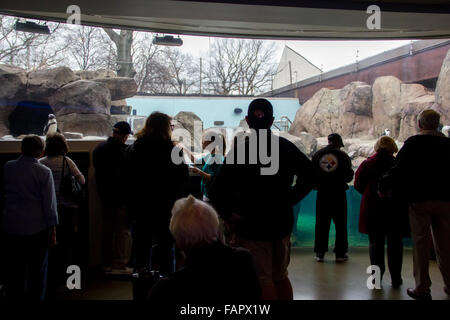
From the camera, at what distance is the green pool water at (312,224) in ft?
16.2

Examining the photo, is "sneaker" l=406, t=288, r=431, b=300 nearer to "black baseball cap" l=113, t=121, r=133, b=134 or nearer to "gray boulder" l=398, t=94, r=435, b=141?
"black baseball cap" l=113, t=121, r=133, b=134

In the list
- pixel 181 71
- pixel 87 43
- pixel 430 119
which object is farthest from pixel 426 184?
pixel 87 43

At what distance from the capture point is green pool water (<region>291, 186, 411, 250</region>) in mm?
4945

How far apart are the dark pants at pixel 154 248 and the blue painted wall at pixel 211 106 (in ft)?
22.3

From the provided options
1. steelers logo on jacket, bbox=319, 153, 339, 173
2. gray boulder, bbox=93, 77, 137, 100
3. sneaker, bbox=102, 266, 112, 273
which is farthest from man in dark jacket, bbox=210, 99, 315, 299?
gray boulder, bbox=93, 77, 137, 100

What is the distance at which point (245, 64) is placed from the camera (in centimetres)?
981

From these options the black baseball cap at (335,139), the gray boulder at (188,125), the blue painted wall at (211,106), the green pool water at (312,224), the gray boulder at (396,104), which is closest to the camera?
the black baseball cap at (335,139)

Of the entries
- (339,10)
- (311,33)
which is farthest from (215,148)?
(311,33)

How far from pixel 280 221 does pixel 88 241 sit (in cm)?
244

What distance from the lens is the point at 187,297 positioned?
120 centimetres

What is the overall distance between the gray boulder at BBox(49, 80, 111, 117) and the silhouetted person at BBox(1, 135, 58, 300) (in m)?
11.3

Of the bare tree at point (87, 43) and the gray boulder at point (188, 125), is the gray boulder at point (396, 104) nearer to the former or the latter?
the gray boulder at point (188, 125)

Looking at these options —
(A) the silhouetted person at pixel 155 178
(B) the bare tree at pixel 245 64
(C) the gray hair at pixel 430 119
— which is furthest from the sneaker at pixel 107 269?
(B) the bare tree at pixel 245 64
